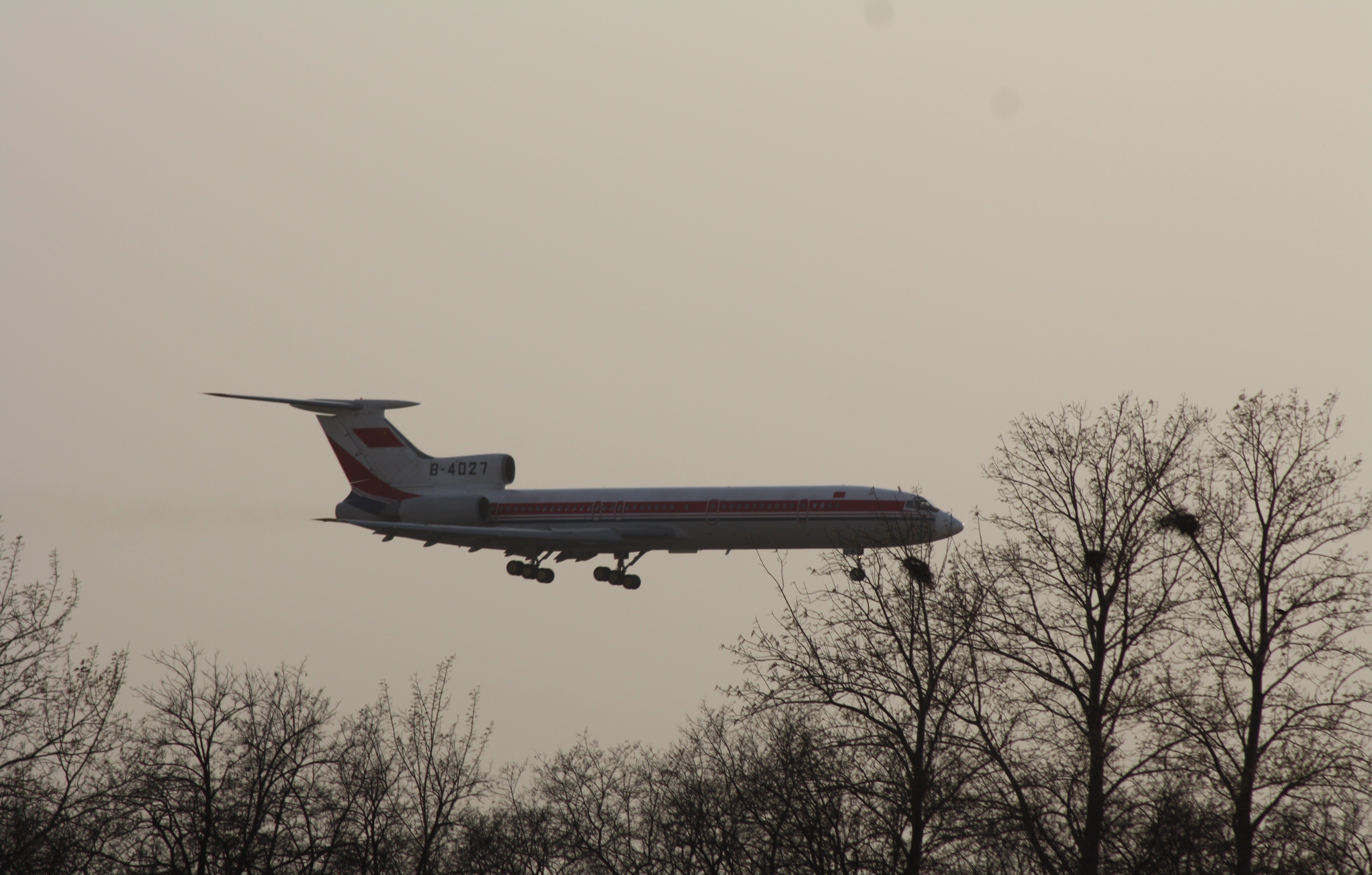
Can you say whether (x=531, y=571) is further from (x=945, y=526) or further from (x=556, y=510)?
(x=945, y=526)

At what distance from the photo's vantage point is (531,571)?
7244 centimetres

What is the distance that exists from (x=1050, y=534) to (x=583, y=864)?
2140cm

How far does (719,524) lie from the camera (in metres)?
64.2

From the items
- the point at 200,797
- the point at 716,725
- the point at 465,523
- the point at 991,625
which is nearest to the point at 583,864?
the point at 716,725

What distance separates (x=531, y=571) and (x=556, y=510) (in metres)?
4.12

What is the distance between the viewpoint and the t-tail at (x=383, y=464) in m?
76.2

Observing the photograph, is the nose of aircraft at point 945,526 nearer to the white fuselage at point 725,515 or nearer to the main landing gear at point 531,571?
the white fuselage at point 725,515

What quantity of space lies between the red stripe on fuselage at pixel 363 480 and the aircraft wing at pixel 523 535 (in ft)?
15.1

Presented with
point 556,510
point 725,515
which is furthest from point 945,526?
point 556,510

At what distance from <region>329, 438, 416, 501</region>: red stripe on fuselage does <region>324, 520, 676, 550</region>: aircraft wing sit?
15.1 feet

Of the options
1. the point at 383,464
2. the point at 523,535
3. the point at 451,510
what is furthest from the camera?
the point at 383,464

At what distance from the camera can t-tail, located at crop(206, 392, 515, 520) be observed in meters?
76.2

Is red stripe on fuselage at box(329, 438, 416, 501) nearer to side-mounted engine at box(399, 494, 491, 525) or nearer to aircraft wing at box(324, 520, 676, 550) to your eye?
side-mounted engine at box(399, 494, 491, 525)

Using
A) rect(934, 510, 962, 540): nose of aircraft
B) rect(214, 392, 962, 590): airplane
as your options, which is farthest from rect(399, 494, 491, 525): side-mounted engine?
rect(934, 510, 962, 540): nose of aircraft
